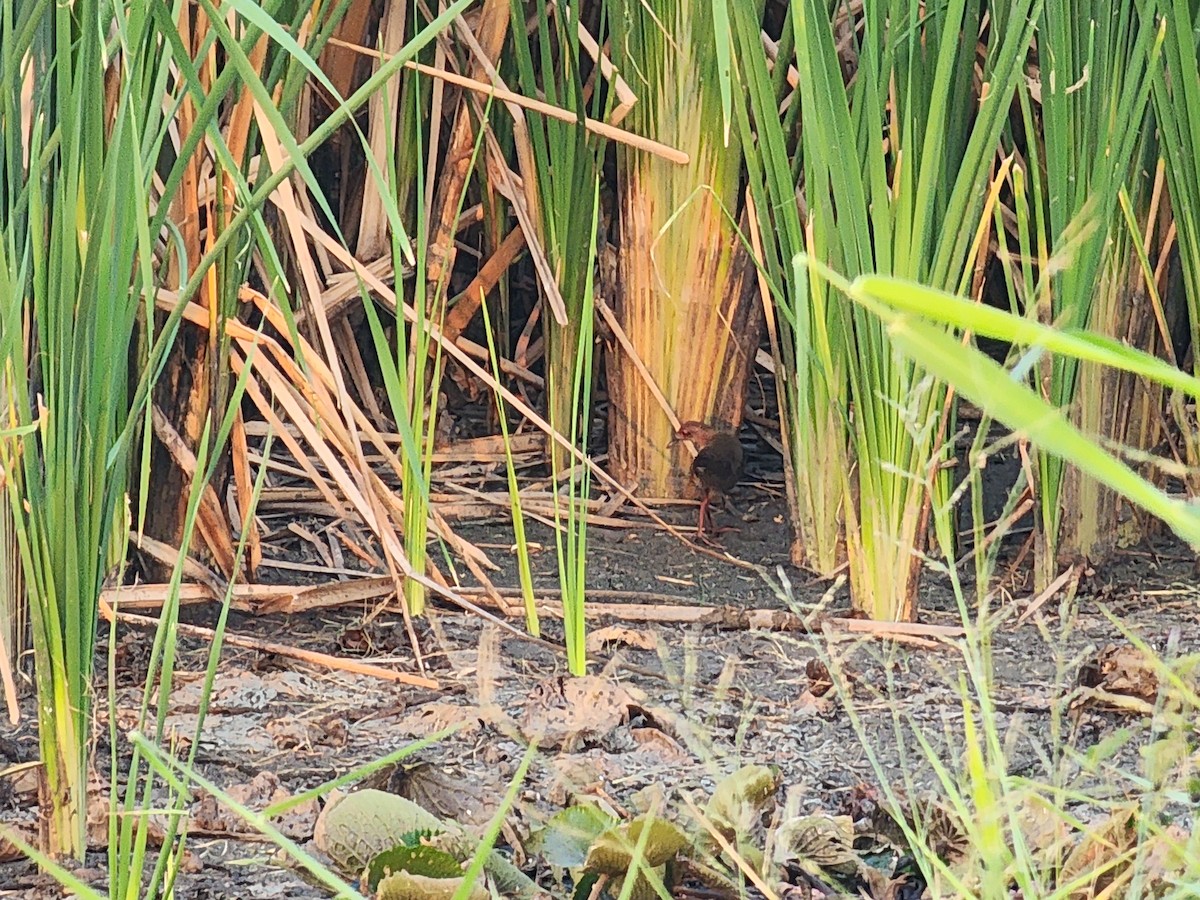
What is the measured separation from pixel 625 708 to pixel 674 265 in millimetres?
886

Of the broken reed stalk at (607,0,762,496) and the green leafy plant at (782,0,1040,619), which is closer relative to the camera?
the green leafy plant at (782,0,1040,619)

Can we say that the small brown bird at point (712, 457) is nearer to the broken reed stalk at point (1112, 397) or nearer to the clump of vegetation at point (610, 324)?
the clump of vegetation at point (610, 324)

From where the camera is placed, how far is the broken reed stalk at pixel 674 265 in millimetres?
1934

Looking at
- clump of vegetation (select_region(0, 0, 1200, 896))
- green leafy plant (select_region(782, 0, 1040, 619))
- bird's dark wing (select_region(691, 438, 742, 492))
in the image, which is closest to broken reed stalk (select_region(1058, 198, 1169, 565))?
clump of vegetation (select_region(0, 0, 1200, 896))

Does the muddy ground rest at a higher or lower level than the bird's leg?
lower

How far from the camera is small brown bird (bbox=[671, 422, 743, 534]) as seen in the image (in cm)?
206

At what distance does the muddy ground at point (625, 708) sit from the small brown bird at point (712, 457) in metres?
0.23

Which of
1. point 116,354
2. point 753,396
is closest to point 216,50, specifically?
point 116,354

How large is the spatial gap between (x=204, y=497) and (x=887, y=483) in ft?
2.65

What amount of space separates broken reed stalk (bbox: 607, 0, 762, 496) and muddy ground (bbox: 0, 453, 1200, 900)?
35 cm

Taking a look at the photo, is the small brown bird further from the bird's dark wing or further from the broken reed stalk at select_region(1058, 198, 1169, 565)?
the broken reed stalk at select_region(1058, 198, 1169, 565)

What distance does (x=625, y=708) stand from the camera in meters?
1.34

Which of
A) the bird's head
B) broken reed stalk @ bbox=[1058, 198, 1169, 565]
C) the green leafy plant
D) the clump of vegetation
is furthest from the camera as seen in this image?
the bird's head

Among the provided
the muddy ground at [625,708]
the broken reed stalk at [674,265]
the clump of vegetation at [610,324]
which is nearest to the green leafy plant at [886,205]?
the clump of vegetation at [610,324]
